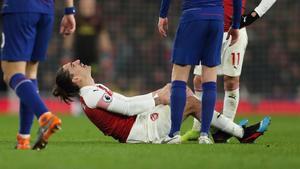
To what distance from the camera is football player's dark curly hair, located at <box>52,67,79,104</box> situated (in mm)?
8206

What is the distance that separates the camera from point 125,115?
8203 millimetres

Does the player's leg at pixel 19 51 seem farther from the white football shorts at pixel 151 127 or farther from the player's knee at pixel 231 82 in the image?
the player's knee at pixel 231 82

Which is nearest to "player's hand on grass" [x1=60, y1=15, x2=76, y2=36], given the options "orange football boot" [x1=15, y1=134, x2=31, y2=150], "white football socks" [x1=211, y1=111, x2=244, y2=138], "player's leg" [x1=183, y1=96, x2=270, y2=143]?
"orange football boot" [x1=15, y1=134, x2=31, y2=150]

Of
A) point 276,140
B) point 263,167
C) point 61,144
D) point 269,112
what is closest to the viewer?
point 263,167

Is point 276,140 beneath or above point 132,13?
above

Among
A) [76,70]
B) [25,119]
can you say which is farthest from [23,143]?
[76,70]

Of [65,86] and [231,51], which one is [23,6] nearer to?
[65,86]

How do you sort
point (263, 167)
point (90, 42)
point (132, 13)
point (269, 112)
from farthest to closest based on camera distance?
point (132, 13), point (269, 112), point (90, 42), point (263, 167)

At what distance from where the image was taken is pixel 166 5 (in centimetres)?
827

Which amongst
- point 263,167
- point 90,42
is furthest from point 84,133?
point 90,42

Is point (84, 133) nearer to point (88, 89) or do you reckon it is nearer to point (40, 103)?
point (88, 89)

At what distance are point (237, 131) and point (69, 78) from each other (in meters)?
1.75

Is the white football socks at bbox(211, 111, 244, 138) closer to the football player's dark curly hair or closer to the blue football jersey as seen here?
the football player's dark curly hair

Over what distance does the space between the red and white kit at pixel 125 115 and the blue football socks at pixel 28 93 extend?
1.25 m
